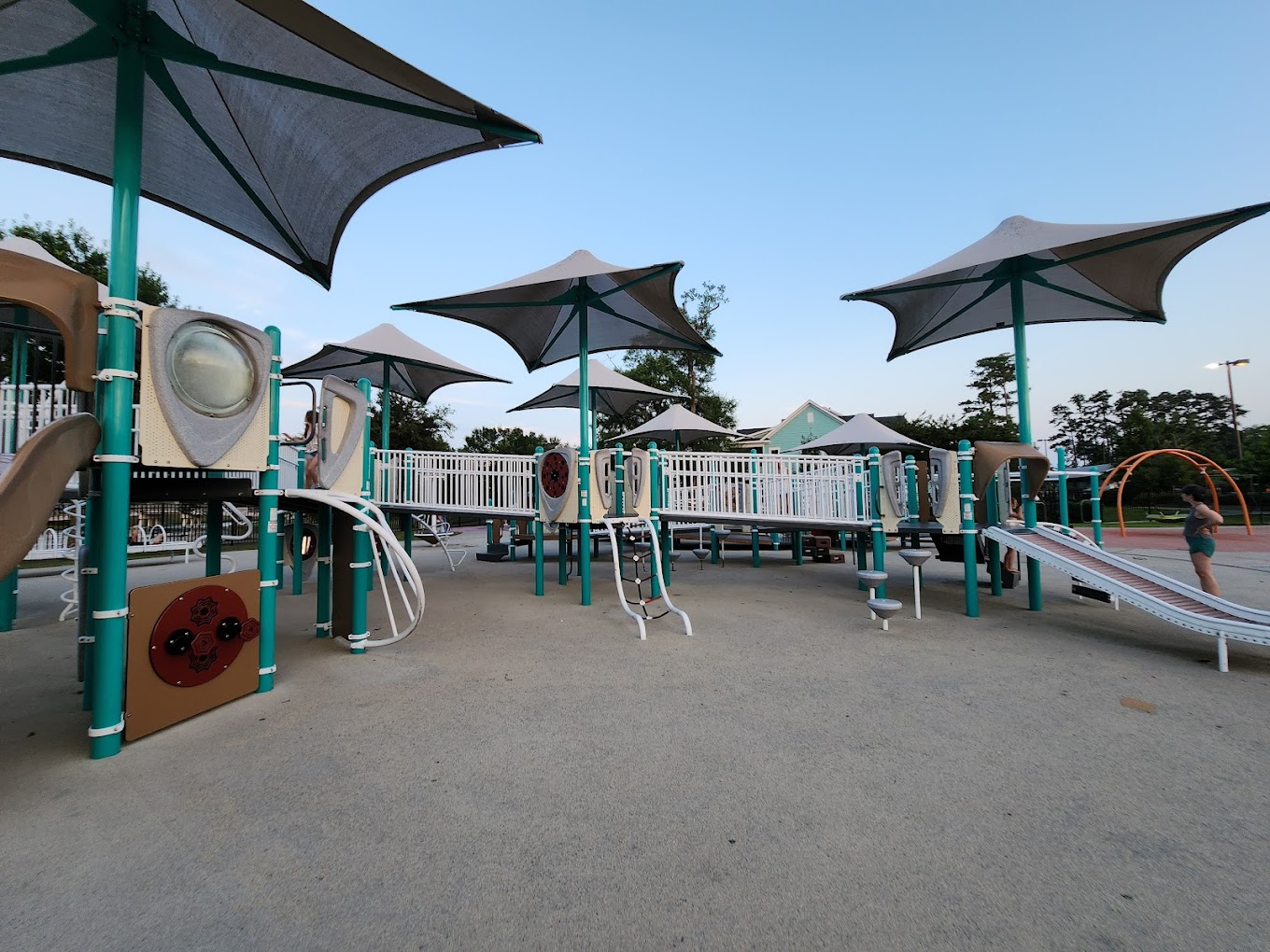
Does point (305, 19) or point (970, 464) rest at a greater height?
point (305, 19)

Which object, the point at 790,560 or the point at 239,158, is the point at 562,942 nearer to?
the point at 239,158

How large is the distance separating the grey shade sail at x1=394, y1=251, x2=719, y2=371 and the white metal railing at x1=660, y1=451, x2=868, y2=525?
229 cm

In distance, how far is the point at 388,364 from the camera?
11.7m

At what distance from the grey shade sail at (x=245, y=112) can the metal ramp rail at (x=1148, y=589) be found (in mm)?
7233

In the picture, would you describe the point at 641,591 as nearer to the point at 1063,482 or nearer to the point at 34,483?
the point at 34,483

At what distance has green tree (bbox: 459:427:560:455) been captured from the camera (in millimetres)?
36969

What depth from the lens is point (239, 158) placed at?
17.8ft

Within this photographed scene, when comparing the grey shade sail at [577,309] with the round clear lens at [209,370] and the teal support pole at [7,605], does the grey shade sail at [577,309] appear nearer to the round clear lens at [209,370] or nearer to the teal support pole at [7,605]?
the round clear lens at [209,370]

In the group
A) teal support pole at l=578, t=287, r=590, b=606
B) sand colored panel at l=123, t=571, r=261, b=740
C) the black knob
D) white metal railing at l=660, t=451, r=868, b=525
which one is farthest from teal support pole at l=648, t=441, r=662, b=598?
the black knob

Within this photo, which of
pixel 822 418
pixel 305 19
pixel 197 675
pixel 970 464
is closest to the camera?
pixel 305 19

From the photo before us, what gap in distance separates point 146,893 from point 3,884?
630 mm

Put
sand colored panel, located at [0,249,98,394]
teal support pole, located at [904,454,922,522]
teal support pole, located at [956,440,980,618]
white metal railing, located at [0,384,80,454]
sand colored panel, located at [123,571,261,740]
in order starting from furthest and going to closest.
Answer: teal support pole, located at [904,454,922,522] < teal support pole, located at [956,440,980,618] < white metal railing, located at [0,384,80,454] < sand colored panel, located at [123,571,261,740] < sand colored panel, located at [0,249,98,394]

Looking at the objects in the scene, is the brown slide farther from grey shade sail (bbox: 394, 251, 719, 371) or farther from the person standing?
the person standing

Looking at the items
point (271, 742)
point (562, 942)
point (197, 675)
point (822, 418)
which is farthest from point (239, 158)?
point (822, 418)
